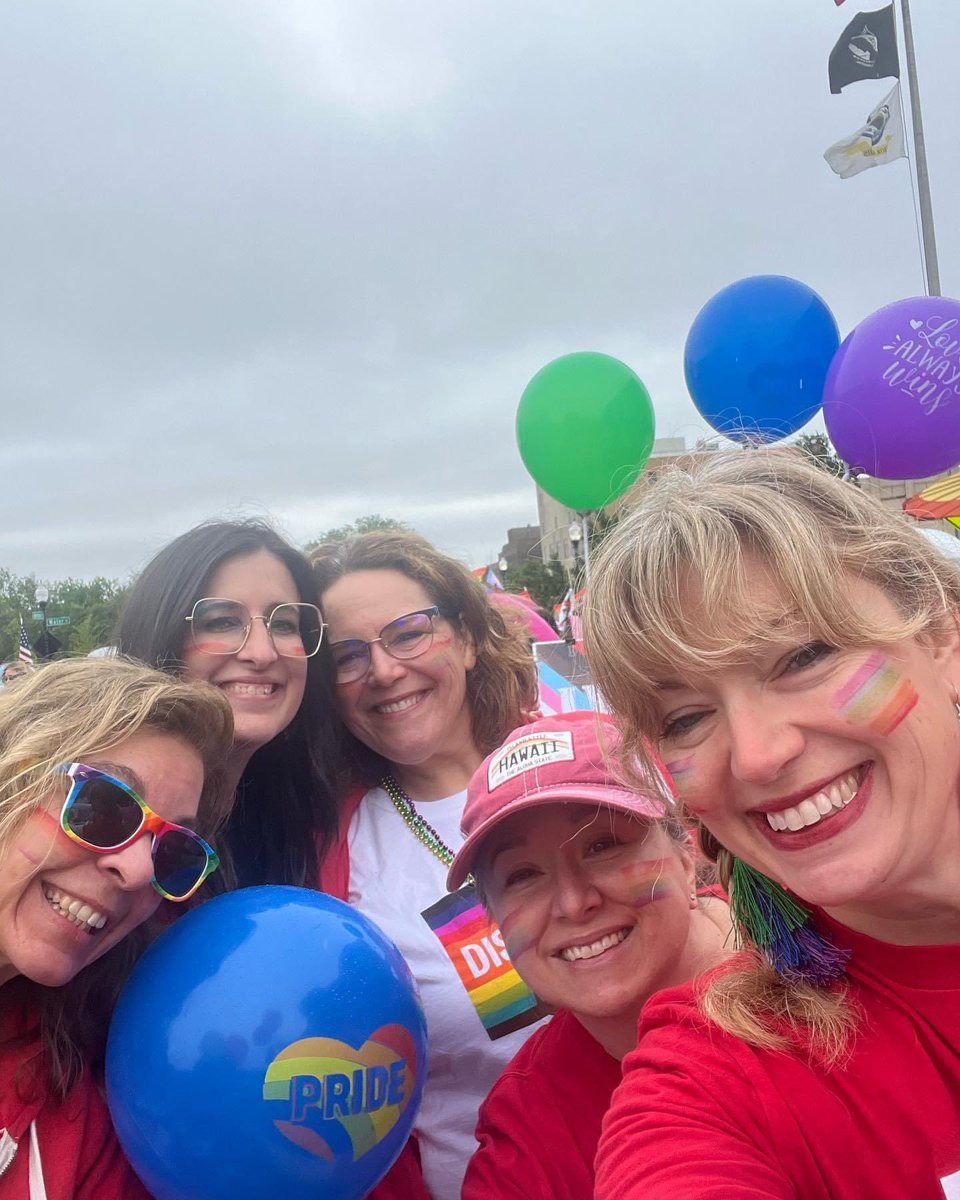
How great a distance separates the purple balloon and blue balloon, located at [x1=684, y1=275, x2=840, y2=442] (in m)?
0.37

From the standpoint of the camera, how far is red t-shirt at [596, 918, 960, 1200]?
1.20 meters

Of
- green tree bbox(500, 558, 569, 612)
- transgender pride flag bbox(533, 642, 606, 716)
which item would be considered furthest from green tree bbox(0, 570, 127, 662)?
transgender pride flag bbox(533, 642, 606, 716)

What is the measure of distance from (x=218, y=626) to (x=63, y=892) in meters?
1.09

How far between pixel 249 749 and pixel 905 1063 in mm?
1927

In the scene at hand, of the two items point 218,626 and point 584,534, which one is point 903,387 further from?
point 218,626

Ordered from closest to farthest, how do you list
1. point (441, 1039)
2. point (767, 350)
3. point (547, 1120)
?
point (547, 1120), point (441, 1039), point (767, 350)

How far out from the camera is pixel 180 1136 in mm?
1660

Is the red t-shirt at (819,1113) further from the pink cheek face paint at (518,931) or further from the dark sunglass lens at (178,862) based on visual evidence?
the dark sunglass lens at (178,862)

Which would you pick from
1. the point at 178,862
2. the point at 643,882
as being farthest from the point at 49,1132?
the point at 643,882

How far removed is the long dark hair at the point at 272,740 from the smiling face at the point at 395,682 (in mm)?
92

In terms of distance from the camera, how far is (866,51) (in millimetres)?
9555

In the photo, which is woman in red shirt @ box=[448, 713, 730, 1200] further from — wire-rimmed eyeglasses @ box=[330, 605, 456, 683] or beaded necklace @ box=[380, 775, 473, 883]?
wire-rimmed eyeglasses @ box=[330, 605, 456, 683]

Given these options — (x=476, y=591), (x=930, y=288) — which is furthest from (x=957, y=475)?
(x=476, y=591)

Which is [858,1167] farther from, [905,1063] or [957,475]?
[957,475]
